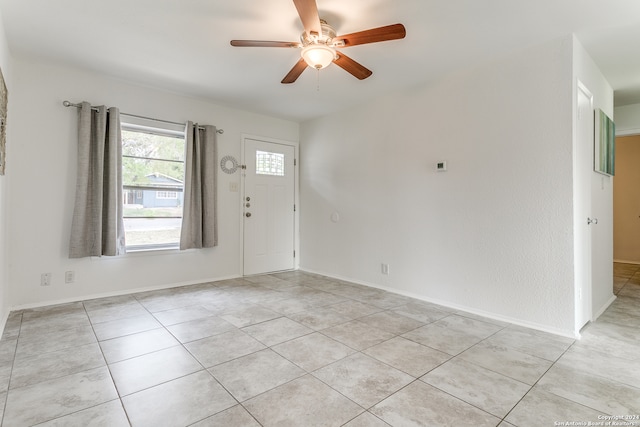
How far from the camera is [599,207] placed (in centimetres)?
310

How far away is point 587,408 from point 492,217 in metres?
1.67

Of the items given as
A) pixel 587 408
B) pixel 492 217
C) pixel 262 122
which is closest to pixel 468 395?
pixel 587 408

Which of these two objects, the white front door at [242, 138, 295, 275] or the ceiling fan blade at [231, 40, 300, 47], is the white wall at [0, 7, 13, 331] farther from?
the white front door at [242, 138, 295, 275]

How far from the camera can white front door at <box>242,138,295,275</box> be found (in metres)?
4.73

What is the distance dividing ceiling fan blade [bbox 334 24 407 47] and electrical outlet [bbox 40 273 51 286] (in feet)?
11.7

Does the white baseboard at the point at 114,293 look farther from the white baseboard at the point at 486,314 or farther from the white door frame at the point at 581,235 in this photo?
the white door frame at the point at 581,235

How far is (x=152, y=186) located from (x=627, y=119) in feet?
20.2

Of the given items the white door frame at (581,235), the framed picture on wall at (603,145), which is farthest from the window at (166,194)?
the framed picture on wall at (603,145)

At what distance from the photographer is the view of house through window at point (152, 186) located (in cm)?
373

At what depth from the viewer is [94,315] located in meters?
2.95

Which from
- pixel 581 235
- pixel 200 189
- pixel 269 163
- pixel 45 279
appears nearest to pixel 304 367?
pixel 581 235

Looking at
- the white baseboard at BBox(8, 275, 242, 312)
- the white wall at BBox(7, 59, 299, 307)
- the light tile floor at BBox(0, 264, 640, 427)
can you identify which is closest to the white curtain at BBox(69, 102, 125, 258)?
the white wall at BBox(7, 59, 299, 307)

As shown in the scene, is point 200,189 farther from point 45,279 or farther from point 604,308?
point 604,308

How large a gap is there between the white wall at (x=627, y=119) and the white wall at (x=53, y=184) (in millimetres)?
5869
